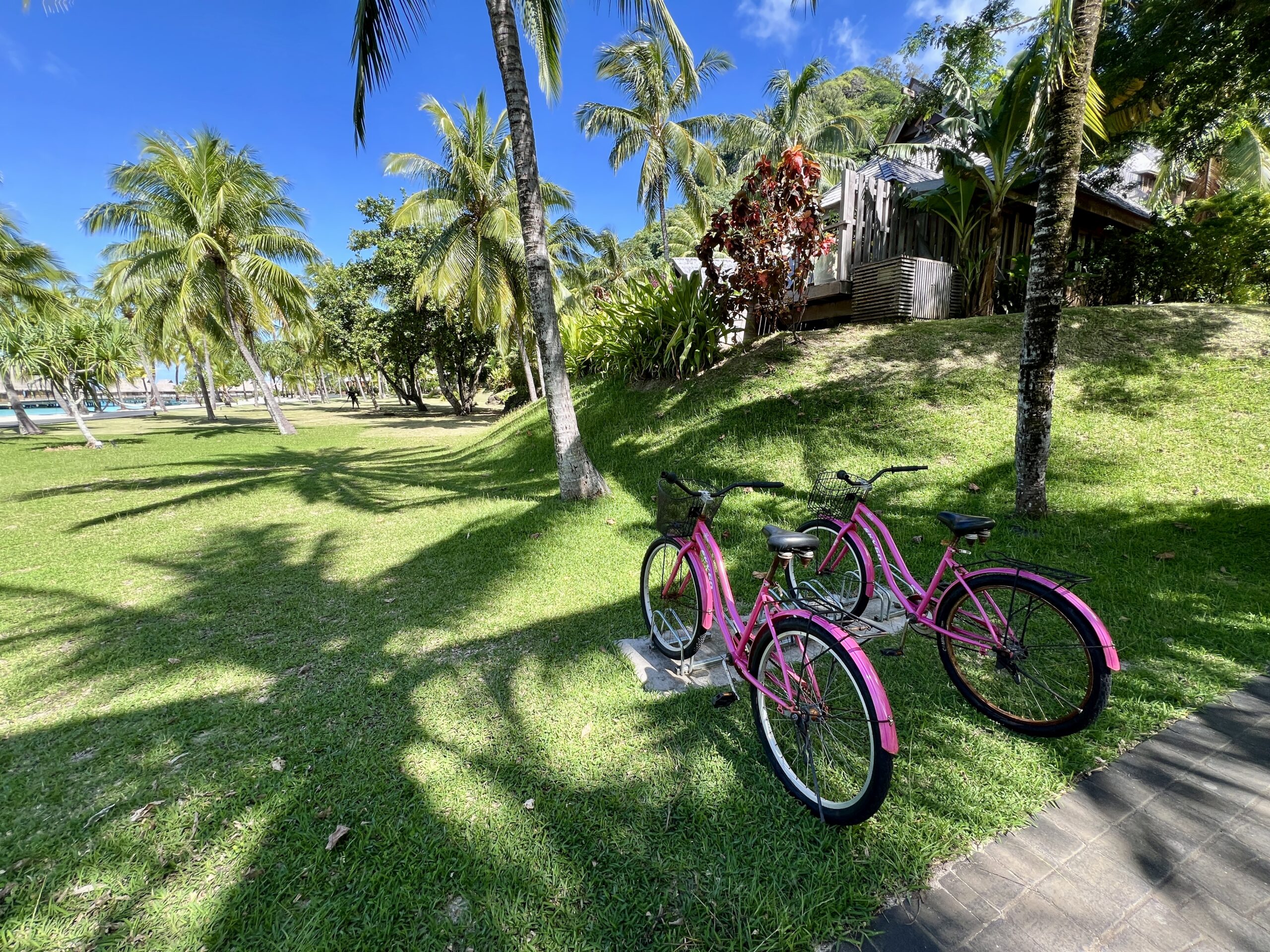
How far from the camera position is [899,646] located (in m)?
3.20

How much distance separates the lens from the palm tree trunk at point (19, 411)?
20.0m

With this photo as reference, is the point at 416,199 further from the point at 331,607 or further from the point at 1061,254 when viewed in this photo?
the point at 1061,254

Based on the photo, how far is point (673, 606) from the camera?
369cm

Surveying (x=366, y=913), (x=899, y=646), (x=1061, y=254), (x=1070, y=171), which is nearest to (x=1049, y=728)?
(x=899, y=646)

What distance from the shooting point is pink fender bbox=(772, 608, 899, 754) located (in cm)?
178

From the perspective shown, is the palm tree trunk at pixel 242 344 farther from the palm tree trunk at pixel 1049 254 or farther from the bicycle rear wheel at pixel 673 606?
the palm tree trunk at pixel 1049 254

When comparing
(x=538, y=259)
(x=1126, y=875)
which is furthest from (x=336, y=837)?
(x=538, y=259)

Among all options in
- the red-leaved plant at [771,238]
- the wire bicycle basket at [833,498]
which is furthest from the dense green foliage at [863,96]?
the wire bicycle basket at [833,498]

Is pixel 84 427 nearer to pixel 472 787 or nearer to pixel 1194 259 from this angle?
pixel 472 787

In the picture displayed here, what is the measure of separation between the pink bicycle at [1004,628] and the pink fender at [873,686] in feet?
0.89

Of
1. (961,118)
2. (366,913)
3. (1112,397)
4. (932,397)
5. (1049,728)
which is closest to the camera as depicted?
(366,913)

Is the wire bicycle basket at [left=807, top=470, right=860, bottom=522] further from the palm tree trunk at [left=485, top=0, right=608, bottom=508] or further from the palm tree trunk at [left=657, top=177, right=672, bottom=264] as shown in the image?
the palm tree trunk at [left=657, top=177, right=672, bottom=264]

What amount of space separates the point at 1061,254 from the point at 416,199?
16.4 metres

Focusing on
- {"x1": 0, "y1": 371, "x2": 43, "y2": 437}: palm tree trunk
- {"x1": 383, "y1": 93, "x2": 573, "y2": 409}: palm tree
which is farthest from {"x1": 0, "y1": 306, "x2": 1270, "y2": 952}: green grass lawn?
{"x1": 0, "y1": 371, "x2": 43, "y2": 437}: palm tree trunk
